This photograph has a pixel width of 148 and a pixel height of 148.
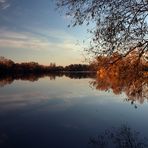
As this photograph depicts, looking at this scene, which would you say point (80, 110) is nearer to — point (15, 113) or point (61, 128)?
point (15, 113)

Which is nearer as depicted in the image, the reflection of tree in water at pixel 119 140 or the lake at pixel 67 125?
the reflection of tree in water at pixel 119 140

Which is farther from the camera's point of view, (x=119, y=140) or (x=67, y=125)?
(x=67, y=125)

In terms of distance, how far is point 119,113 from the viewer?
945 inches

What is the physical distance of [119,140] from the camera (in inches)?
583

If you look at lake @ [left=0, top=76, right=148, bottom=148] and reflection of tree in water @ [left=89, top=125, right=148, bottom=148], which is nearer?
reflection of tree in water @ [left=89, top=125, right=148, bottom=148]

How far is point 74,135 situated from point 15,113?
973cm

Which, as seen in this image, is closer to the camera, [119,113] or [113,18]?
[113,18]

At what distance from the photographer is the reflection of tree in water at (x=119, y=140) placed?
1418cm

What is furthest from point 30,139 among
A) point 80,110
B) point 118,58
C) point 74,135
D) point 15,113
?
point 80,110

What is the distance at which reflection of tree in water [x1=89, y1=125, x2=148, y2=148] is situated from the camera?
46.5ft

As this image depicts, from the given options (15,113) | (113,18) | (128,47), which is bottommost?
(15,113)

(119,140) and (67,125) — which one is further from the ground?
(119,140)

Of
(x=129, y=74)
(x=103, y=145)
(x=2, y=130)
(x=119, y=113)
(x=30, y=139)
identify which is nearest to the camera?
(x=129, y=74)

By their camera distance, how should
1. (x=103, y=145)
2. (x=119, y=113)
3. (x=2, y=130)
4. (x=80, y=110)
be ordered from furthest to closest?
(x=80, y=110) < (x=119, y=113) < (x=2, y=130) < (x=103, y=145)
